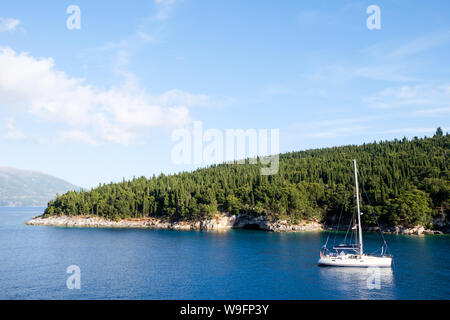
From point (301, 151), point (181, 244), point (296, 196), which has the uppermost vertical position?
point (301, 151)

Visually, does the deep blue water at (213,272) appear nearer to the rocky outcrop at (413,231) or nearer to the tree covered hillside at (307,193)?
the rocky outcrop at (413,231)

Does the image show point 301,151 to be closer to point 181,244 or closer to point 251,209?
point 251,209

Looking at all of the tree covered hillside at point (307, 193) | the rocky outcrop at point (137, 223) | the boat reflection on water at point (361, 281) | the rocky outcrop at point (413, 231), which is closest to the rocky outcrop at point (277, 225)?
the tree covered hillside at point (307, 193)

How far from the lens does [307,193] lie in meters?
104

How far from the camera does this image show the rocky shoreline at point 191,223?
9762 cm

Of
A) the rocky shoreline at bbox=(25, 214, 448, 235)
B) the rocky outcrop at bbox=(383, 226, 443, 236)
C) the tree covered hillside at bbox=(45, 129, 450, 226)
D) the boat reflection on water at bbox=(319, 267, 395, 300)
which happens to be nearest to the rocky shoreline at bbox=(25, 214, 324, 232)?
the rocky shoreline at bbox=(25, 214, 448, 235)

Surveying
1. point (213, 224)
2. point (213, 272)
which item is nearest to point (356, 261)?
point (213, 272)

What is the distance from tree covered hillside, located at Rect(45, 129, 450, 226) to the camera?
290ft

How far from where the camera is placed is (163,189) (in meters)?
128

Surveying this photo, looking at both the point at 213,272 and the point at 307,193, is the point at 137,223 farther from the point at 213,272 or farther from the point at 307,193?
the point at 213,272

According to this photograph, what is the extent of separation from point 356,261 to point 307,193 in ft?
191

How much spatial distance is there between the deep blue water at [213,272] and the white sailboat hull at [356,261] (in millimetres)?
1342
